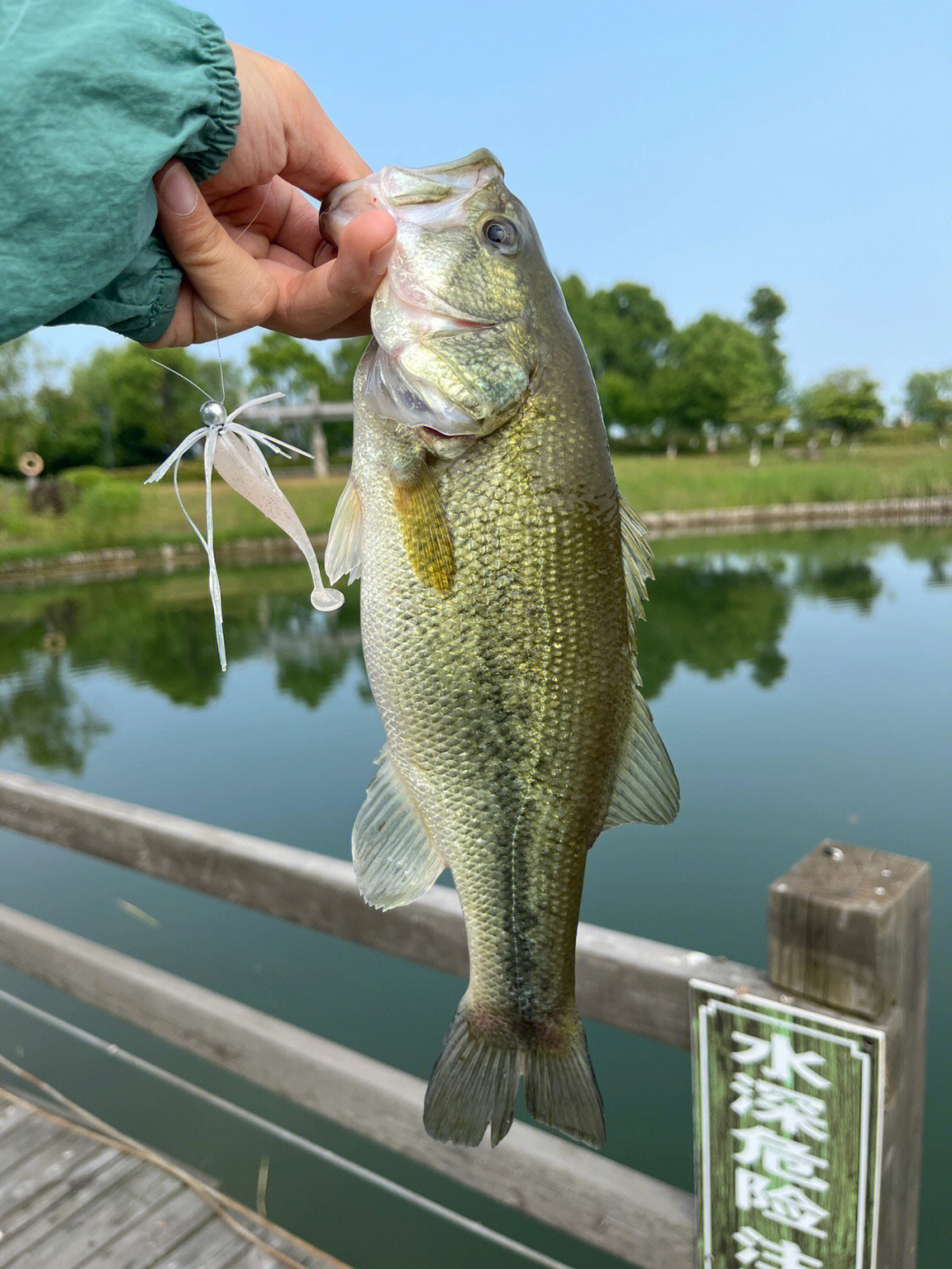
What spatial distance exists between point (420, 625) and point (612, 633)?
9.3 inches

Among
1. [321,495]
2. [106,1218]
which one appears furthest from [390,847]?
[321,495]

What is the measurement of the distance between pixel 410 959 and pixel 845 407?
55.0m

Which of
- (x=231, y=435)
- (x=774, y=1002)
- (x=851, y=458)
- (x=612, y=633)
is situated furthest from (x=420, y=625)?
(x=851, y=458)

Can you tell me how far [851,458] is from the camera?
1570 inches

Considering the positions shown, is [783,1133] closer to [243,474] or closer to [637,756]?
[637,756]

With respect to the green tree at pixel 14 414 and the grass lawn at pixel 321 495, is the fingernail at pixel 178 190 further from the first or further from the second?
the green tree at pixel 14 414

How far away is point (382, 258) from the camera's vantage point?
3.76 feet

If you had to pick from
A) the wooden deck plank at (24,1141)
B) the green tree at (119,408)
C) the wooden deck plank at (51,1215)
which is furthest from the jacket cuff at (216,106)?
the green tree at (119,408)

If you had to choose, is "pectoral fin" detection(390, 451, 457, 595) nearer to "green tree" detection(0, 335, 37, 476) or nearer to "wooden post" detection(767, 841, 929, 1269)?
"wooden post" detection(767, 841, 929, 1269)

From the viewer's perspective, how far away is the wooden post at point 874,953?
160 centimetres

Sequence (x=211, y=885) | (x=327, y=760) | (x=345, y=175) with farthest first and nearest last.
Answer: (x=327, y=760), (x=211, y=885), (x=345, y=175)

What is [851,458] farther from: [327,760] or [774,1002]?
[774,1002]

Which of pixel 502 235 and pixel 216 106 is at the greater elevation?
pixel 216 106

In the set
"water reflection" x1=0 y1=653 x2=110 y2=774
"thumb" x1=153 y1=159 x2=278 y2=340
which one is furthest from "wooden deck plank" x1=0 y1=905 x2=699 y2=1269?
"water reflection" x1=0 y1=653 x2=110 y2=774
